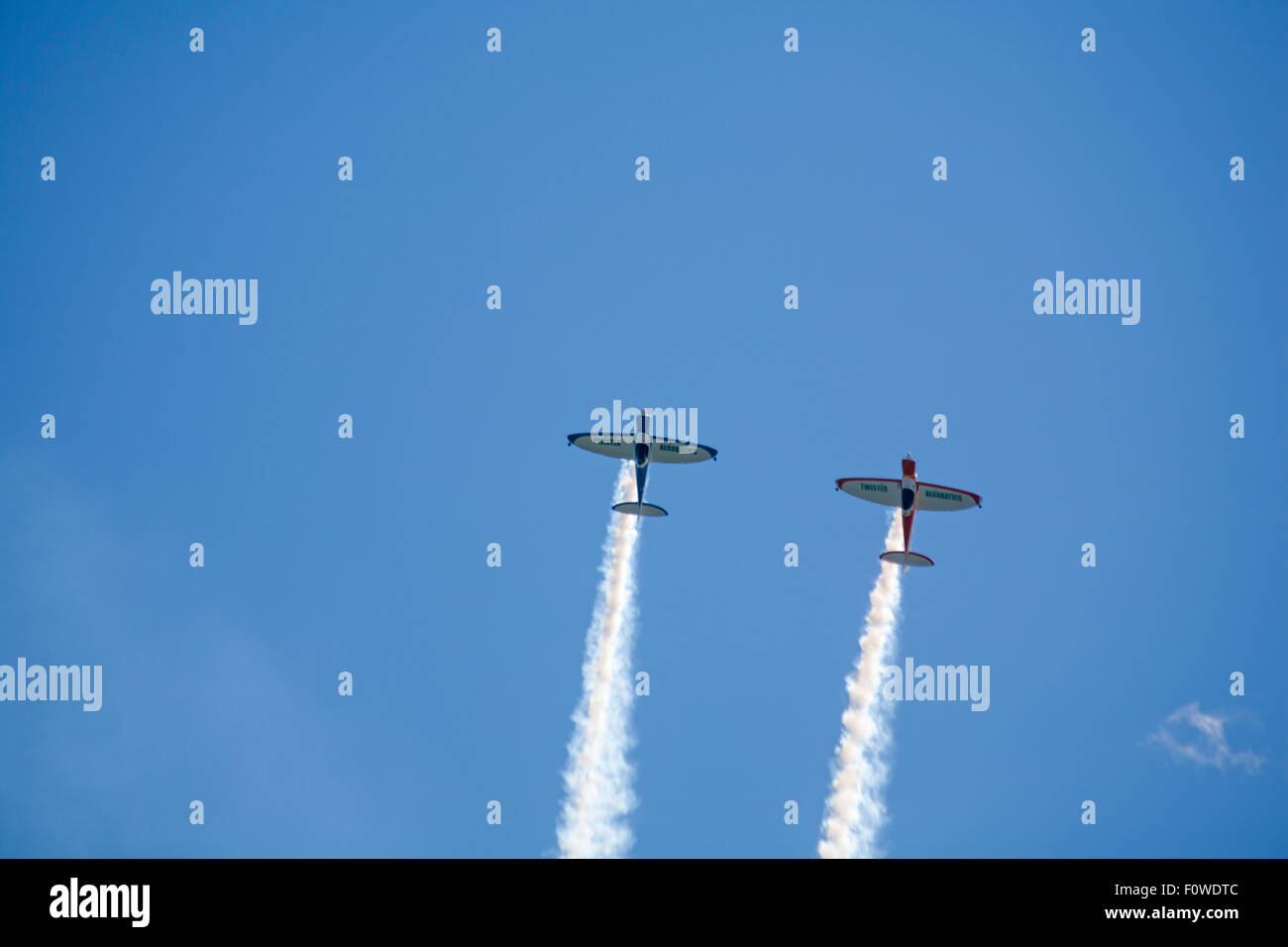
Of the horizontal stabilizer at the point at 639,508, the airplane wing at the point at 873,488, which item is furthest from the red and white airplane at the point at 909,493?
the horizontal stabilizer at the point at 639,508

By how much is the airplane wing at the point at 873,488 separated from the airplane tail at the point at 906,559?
3.90 metres

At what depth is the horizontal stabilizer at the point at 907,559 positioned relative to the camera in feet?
324

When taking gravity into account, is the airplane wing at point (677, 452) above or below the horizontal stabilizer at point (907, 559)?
above

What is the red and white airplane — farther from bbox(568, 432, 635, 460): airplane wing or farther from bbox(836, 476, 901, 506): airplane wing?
bbox(568, 432, 635, 460): airplane wing

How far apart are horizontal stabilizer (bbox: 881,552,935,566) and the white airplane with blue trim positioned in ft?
36.5

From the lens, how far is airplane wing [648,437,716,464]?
100188 millimetres

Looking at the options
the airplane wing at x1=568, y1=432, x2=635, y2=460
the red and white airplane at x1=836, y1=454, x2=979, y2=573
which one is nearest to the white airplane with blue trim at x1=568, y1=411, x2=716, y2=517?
the airplane wing at x1=568, y1=432, x2=635, y2=460

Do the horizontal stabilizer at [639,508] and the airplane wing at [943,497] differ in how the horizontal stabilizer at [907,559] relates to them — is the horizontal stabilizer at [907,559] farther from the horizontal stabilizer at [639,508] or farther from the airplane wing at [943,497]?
the horizontal stabilizer at [639,508]

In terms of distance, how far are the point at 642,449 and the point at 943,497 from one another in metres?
16.8
